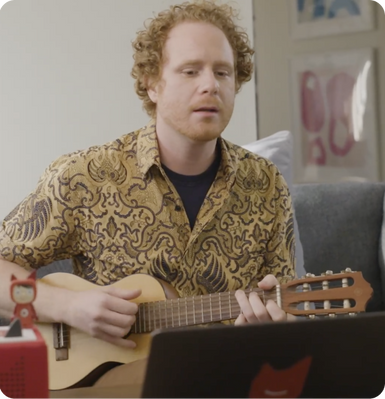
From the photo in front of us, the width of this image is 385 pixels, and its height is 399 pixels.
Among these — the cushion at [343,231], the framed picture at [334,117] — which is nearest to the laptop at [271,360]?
the cushion at [343,231]

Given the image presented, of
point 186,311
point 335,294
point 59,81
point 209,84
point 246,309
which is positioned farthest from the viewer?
point 59,81

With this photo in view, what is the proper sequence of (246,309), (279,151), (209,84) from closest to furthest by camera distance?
(246,309) < (209,84) < (279,151)

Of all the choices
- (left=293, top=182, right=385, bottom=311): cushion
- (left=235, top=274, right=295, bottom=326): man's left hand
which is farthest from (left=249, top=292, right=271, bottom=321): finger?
(left=293, top=182, right=385, bottom=311): cushion

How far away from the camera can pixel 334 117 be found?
2.72 m

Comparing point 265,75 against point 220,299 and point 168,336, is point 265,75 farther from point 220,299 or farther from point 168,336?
point 168,336

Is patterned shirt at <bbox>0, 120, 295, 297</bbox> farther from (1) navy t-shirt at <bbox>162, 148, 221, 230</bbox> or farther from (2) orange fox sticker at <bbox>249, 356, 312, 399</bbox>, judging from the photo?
(2) orange fox sticker at <bbox>249, 356, 312, 399</bbox>

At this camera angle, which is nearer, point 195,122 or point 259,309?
point 259,309

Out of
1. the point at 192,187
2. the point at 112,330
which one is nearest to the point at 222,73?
the point at 192,187

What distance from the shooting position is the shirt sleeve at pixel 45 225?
1.54 meters

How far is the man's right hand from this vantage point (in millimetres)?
1396

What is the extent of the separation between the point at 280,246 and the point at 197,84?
1.34 ft

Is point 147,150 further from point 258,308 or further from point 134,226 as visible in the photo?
point 258,308

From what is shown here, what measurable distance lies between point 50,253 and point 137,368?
0.34 metres

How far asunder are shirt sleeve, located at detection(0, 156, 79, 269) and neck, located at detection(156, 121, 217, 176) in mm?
218
